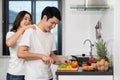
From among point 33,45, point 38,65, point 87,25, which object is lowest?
point 38,65

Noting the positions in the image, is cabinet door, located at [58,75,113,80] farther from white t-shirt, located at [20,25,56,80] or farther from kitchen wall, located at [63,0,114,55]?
kitchen wall, located at [63,0,114,55]

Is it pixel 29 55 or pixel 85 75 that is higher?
pixel 29 55

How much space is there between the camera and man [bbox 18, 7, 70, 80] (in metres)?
2.13


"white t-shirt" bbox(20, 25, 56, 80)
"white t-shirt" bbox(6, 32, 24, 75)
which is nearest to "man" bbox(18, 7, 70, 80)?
"white t-shirt" bbox(20, 25, 56, 80)

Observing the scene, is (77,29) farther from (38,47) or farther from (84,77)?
(38,47)

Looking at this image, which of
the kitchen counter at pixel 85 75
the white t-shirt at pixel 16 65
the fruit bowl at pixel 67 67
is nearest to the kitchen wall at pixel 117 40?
the kitchen counter at pixel 85 75

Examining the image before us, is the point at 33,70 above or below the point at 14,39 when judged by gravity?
below

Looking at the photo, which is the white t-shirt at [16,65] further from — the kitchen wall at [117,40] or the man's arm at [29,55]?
the kitchen wall at [117,40]

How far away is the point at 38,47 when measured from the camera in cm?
219

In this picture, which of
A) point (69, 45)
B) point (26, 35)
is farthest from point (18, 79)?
point (69, 45)

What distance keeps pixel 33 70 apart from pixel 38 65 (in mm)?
56

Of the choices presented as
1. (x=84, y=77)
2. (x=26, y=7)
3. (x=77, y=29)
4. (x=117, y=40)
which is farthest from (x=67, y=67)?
(x=26, y=7)

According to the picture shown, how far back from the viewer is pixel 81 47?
14.5ft

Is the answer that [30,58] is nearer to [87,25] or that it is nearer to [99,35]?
[99,35]
